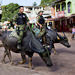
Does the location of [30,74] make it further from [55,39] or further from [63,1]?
[63,1]

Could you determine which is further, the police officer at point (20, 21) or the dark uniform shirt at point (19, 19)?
the dark uniform shirt at point (19, 19)

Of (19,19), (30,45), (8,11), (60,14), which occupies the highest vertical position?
(8,11)

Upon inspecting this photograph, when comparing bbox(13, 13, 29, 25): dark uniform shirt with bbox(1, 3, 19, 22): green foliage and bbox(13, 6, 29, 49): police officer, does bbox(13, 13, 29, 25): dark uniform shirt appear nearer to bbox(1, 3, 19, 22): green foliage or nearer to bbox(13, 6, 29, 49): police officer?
bbox(13, 6, 29, 49): police officer

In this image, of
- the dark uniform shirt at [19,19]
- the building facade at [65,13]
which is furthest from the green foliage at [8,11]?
the dark uniform shirt at [19,19]

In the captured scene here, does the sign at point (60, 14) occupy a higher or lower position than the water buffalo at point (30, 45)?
higher

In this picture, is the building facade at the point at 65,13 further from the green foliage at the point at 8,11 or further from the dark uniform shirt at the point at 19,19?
the green foliage at the point at 8,11

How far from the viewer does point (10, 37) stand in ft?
21.8

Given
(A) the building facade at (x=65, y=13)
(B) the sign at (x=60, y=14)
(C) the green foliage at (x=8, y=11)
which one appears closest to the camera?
(A) the building facade at (x=65, y=13)

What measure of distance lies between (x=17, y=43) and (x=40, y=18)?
215 cm

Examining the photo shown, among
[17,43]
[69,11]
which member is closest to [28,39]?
[17,43]

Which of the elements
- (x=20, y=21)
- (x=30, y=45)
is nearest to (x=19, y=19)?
(x=20, y=21)

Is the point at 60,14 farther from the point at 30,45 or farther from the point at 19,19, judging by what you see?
the point at 30,45

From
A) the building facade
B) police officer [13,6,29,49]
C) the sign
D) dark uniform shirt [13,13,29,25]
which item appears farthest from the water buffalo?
the sign

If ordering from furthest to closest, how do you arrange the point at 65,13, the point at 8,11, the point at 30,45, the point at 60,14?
the point at 8,11 → the point at 60,14 → the point at 65,13 → the point at 30,45
